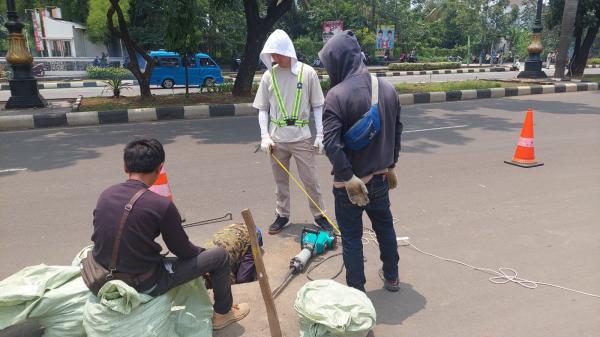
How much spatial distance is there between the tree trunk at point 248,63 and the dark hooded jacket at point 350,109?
933 centimetres

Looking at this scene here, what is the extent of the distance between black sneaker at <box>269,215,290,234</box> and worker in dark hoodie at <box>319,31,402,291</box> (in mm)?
1243

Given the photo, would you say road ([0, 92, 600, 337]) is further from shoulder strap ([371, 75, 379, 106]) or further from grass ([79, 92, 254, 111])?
grass ([79, 92, 254, 111])

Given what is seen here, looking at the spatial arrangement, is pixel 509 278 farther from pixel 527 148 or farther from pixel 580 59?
pixel 580 59

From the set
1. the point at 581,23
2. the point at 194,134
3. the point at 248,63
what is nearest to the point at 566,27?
the point at 581,23

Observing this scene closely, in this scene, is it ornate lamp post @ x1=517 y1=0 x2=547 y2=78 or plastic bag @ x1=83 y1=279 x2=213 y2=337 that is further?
ornate lamp post @ x1=517 y1=0 x2=547 y2=78

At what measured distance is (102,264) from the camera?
7.30 feet

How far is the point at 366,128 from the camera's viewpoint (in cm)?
255

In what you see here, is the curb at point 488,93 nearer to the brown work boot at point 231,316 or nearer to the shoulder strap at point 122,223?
the brown work boot at point 231,316

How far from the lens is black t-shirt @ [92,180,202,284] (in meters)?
2.12

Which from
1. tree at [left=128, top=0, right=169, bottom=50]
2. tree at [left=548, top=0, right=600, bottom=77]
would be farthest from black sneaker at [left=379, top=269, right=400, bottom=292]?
tree at [left=128, top=0, right=169, bottom=50]

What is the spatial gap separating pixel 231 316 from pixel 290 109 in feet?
5.76

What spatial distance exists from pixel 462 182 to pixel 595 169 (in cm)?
196

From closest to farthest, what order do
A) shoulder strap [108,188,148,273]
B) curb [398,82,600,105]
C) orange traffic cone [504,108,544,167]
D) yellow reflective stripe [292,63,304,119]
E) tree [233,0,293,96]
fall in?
shoulder strap [108,188,148,273] < yellow reflective stripe [292,63,304,119] < orange traffic cone [504,108,544,167] < tree [233,0,293,96] < curb [398,82,600,105]

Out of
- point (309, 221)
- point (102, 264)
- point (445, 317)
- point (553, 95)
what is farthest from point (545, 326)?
point (553, 95)
